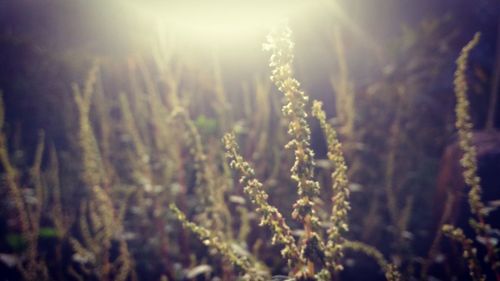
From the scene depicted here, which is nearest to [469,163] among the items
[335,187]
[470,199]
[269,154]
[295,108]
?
[470,199]

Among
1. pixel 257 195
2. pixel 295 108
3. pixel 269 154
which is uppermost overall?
pixel 269 154

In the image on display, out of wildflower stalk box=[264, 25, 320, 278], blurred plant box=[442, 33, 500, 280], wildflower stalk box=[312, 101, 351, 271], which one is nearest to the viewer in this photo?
wildflower stalk box=[264, 25, 320, 278]

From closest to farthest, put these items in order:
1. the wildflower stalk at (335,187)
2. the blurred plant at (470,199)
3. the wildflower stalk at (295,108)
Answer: the wildflower stalk at (295,108)
the wildflower stalk at (335,187)
the blurred plant at (470,199)

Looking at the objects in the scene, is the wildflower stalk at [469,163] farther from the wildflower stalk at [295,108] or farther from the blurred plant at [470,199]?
the wildflower stalk at [295,108]

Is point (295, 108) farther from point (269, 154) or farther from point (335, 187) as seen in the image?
point (269, 154)

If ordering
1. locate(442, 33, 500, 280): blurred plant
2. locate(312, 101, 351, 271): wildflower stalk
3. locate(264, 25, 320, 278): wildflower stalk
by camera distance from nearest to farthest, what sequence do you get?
locate(264, 25, 320, 278): wildflower stalk < locate(312, 101, 351, 271): wildflower stalk < locate(442, 33, 500, 280): blurred plant

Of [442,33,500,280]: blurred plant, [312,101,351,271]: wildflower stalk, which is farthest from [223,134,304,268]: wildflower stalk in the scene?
[442,33,500,280]: blurred plant

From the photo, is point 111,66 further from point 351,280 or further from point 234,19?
point 351,280

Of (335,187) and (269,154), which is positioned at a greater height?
(269,154)

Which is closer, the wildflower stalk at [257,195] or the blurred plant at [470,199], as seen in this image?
the wildflower stalk at [257,195]

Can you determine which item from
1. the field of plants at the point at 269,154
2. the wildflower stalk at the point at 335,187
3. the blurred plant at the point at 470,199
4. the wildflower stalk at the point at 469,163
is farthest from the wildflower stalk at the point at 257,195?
the wildflower stalk at the point at 469,163

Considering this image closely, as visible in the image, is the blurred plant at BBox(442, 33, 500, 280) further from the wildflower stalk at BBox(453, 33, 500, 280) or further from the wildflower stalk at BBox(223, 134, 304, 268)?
the wildflower stalk at BBox(223, 134, 304, 268)

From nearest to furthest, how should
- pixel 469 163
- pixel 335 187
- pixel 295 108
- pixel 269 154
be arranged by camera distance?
pixel 295 108
pixel 335 187
pixel 469 163
pixel 269 154
